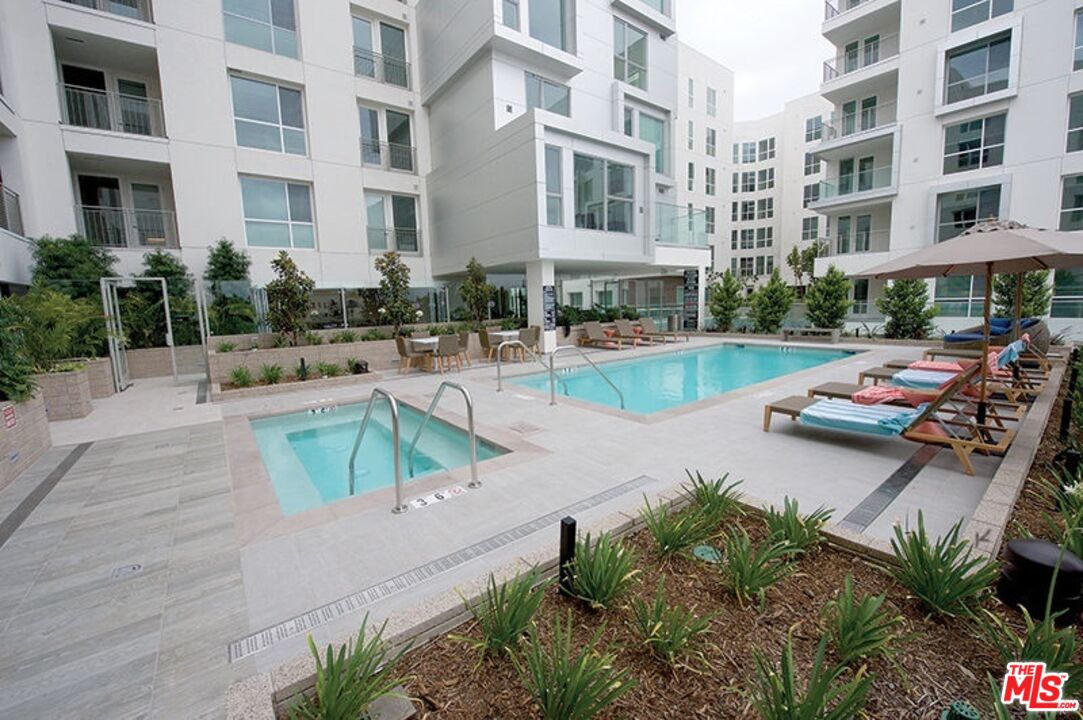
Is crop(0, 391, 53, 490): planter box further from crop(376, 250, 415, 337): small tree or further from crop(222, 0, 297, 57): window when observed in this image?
crop(222, 0, 297, 57): window

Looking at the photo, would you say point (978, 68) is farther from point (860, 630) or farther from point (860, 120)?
point (860, 630)

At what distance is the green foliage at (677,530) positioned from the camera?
291 cm

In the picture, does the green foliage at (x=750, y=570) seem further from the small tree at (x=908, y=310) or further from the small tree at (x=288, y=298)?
the small tree at (x=908, y=310)

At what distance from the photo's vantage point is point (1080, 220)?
603 inches

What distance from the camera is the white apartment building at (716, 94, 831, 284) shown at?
34.6m

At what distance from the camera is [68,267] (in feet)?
36.0

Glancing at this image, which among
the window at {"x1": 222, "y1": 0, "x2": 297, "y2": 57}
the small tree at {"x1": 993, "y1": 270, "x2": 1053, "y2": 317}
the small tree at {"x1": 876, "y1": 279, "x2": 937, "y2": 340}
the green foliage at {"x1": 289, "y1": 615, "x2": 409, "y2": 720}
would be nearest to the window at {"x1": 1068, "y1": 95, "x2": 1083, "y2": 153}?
the small tree at {"x1": 993, "y1": 270, "x2": 1053, "y2": 317}

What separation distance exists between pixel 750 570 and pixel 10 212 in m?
16.4

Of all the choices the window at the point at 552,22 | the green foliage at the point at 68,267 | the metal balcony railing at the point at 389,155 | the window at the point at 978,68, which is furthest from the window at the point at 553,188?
the window at the point at 978,68

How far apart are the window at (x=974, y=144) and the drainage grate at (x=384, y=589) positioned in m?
22.6

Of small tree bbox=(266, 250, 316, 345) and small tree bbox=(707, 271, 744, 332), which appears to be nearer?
small tree bbox=(266, 250, 316, 345)

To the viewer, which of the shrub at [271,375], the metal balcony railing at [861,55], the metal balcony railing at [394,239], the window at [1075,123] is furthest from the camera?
the metal balcony railing at [861,55]

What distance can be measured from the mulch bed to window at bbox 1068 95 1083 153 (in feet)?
72.2

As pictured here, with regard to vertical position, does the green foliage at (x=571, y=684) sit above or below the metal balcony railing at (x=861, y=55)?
below
